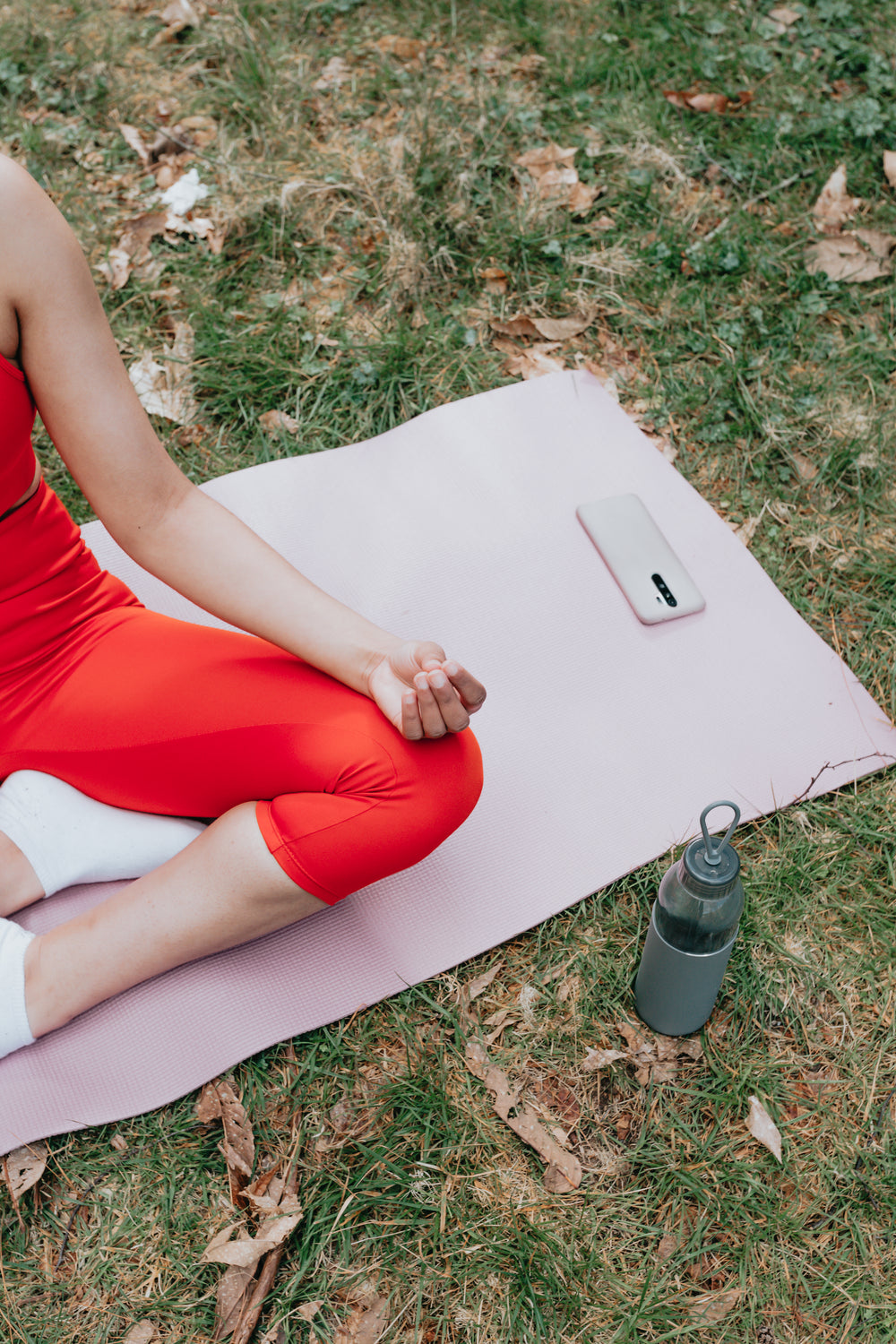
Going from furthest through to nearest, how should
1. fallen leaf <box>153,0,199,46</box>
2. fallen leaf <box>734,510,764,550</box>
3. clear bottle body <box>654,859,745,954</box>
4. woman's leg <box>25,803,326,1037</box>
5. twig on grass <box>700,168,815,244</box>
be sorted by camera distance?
1. fallen leaf <box>153,0,199,46</box>
2. twig on grass <box>700,168,815,244</box>
3. fallen leaf <box>734,510,764,550</box>
4. woman's leg <box>25,803,326,1037</box>
5. clear bottle body <box>654,859,745,954</box>

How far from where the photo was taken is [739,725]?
2.37 m

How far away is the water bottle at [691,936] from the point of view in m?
1.64

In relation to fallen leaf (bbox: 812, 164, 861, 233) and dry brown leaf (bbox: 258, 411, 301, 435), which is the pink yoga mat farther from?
fallen leaf (bbox: 812, 164, 861, 233)

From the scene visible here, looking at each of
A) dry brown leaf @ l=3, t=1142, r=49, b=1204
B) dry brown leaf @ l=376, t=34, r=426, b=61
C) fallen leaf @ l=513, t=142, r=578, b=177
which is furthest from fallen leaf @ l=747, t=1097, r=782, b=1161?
dry brown leaf @ l=376, t=34, r=426, b=61

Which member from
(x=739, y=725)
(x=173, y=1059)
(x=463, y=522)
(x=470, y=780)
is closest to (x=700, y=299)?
(x=463, y=522)

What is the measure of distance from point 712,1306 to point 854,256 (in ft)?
9.56

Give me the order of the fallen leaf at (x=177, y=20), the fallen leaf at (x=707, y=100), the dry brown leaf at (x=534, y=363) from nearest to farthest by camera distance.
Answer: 1. the dry brown leaf at (x=534, y=363)
2. the fallen leaf at (x=707, y=100)
3. the fallen leaf at (x=177, y=20)

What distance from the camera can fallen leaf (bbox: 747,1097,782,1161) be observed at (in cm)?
191

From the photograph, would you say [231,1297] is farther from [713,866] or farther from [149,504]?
[149,504]

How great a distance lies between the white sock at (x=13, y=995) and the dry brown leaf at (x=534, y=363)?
2016mm

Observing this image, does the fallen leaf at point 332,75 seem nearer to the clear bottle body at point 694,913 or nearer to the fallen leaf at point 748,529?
the fallen leaf at point 748,529

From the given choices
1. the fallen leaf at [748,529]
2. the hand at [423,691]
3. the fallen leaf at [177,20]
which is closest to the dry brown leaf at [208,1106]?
the hand at [423,691]

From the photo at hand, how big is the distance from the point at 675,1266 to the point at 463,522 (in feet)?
5.47

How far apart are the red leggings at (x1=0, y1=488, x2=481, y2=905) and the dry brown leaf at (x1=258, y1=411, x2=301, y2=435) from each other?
1.01m
